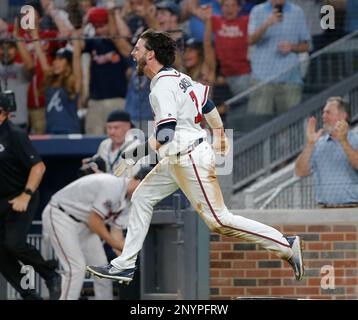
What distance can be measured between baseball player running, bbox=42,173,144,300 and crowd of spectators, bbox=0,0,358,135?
0.89 meters

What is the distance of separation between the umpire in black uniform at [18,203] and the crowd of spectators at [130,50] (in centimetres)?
122

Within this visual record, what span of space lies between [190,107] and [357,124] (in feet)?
12.0

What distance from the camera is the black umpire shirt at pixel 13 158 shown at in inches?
455

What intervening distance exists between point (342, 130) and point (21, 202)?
2.88m

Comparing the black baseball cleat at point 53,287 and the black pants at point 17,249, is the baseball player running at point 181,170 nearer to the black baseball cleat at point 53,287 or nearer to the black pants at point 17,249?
the black pants at point 17,249

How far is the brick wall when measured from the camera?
11094mm

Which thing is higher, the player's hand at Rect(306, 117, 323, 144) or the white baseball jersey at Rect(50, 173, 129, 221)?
the player's hand at Rect(306, 117, 323, 144)

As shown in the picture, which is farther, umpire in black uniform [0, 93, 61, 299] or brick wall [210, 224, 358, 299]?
umpire in black uniform [0, 93, 61, 299]

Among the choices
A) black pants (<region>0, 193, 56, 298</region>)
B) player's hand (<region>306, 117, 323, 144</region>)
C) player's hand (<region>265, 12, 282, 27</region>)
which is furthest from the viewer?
player's hand (<region>265, 12, 282, 27</region>)

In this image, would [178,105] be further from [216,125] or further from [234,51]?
[234,51]

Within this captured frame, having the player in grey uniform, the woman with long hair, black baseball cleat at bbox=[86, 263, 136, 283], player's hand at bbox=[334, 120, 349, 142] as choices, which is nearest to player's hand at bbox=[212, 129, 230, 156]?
black baseball cleat at bbox=[86, 263, 136, 283]

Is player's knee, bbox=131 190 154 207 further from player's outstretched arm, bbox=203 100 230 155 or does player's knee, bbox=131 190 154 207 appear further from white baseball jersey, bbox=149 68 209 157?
player's outstretched arm, bbox=203 100 230 155

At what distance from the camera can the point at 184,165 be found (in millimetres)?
9000
